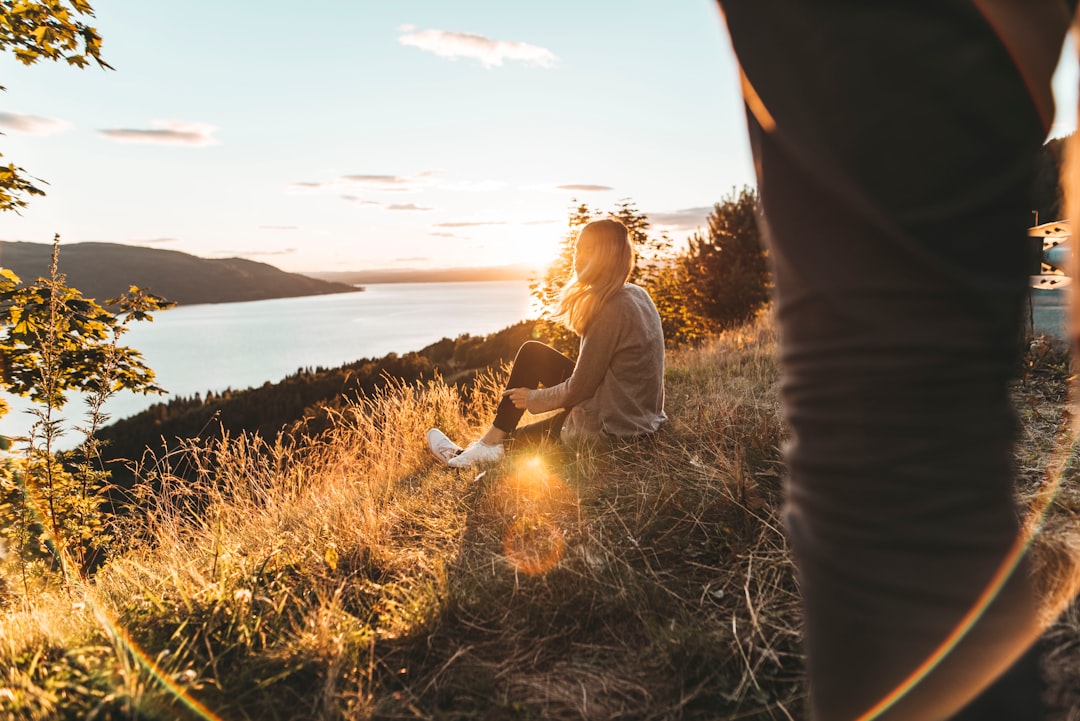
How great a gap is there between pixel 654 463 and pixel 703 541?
37.1 inches

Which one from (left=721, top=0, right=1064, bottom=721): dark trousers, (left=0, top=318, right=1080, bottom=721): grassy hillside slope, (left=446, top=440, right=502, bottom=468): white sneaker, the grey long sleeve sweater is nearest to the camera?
(left=721, top=0, right=1064, bottom=721): dark trousers

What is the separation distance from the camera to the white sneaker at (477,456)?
3.92 metres

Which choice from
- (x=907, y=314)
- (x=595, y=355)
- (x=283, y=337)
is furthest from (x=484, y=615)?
(x=283, y=337)

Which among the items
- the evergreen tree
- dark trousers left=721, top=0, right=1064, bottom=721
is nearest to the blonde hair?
dark trousers left=721, top=0, right=1064, bottom=721

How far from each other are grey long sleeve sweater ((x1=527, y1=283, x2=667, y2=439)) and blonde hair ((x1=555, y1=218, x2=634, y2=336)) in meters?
0.06

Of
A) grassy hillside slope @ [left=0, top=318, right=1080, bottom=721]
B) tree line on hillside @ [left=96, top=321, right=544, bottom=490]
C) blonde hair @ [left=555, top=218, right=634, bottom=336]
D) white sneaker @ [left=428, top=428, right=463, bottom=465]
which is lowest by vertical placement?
tree line on hillside @ [left=96, top=321, right=544, bottom=490]

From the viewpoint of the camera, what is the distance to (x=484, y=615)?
179 centimetres

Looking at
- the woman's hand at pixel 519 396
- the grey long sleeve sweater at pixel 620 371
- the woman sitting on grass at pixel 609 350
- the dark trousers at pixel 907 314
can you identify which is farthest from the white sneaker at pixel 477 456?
the dark trousers at pixel 907 314

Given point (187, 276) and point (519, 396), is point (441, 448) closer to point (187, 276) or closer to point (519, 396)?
point (519, 396)

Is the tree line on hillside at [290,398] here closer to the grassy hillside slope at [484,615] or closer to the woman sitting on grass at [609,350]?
the woman sitting on grass at [609,350]

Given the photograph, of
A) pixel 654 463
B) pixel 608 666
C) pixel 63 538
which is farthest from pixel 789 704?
pixel 63 538

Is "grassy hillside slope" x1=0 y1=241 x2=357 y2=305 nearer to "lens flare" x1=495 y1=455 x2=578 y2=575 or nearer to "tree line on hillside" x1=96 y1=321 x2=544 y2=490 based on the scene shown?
"tree line on hillside" x1=96 y1=321 x2=544 y2=490

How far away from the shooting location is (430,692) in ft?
4.80

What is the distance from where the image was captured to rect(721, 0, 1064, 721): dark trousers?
615 mm
